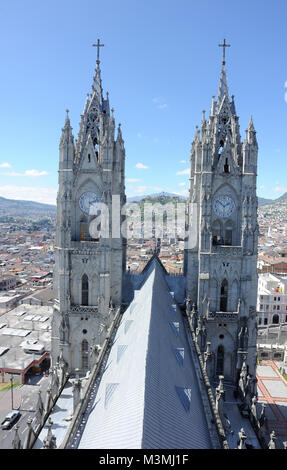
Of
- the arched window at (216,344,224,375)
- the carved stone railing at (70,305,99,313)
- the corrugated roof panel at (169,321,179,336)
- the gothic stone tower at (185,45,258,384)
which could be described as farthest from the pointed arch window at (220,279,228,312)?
the carved stone railing at (70,305,99,313)

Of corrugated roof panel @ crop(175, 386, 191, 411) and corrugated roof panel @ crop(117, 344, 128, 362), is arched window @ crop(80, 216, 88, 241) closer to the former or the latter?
corrugated roof panel @ crop(117, 344, 128, 362)

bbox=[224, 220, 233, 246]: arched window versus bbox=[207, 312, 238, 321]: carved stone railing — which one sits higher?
bbox=[224, 220, 233, 246]: arched window

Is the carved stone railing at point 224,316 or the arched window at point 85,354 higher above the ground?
the carved stone railing at point 224,316

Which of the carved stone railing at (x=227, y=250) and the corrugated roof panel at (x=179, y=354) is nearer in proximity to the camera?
the corrugated roof panel at (x=179, y=354)

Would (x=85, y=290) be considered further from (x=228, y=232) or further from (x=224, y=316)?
(x=228, y=232)

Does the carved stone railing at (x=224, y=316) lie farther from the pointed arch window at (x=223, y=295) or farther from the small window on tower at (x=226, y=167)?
the small window on tower at (x=226, y=167)

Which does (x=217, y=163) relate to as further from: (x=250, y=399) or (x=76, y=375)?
(x=76, y=375)

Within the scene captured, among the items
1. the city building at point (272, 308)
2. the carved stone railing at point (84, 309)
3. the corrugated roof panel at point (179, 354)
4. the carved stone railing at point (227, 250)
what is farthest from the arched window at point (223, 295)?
the city building at point (272, 308)
